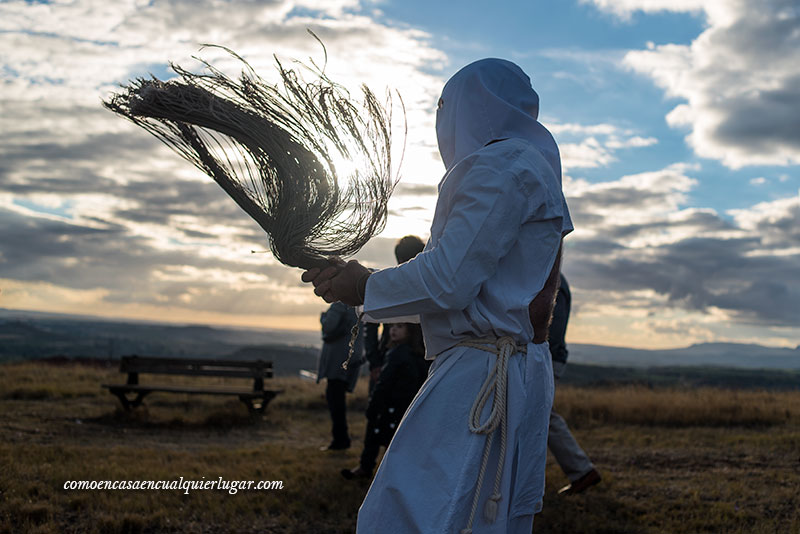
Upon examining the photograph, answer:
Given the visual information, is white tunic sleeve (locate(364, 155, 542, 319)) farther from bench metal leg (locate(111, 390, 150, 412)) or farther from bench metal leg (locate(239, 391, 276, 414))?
bench metal leg (locate(111, 390, 150, 412))

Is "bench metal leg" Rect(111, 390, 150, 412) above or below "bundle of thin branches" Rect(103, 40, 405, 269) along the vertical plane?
below

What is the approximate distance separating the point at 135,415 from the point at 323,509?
6.15 metres

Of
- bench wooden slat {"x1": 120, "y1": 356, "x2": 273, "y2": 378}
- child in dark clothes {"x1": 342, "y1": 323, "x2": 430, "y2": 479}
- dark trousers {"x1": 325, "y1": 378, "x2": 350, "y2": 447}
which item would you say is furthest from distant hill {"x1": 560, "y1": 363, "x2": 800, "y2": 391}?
child in dark clothes {"x1": 342, "y1": 323, "x2": 430, "y2": 479}

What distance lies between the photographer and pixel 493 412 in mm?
1942

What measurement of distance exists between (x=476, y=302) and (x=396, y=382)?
4029 millimetres

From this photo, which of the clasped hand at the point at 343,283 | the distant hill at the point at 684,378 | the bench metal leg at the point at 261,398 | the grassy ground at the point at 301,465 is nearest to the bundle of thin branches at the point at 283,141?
the clasped hand at the point at 343,283

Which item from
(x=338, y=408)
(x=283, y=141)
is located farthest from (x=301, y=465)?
(x=283, y=141)

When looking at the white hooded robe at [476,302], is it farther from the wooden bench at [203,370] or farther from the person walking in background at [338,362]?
the wooden bench at [203,370]

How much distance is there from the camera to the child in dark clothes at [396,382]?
19.3ft

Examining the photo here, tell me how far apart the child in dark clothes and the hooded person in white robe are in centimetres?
374

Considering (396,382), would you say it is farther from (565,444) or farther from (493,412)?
(493,412)

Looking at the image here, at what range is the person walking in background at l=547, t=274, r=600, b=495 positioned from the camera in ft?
18.4

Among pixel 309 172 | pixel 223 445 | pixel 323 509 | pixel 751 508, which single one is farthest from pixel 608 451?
pixel 309 172

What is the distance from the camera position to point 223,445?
869 cm
